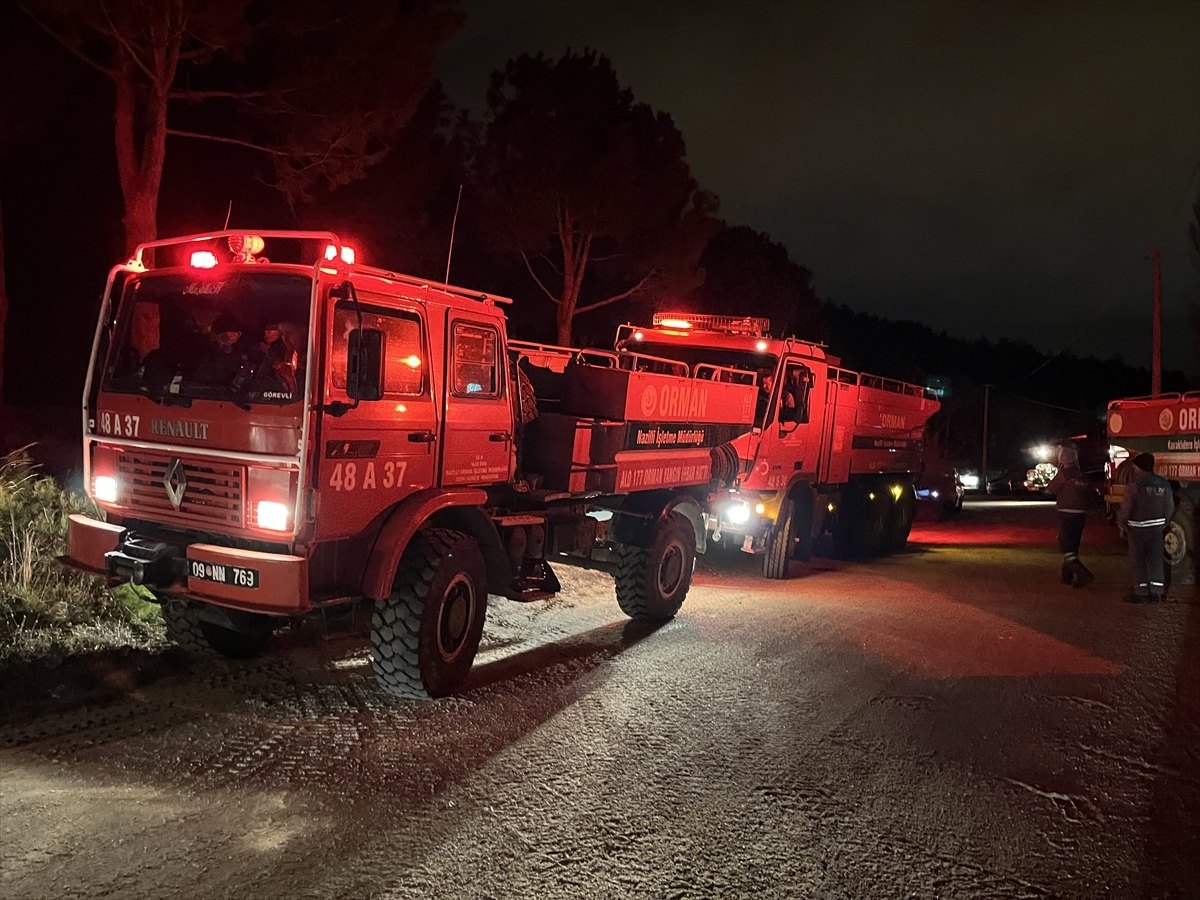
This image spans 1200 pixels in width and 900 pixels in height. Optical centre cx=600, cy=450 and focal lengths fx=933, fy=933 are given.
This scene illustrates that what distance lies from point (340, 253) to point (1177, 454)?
10.8m

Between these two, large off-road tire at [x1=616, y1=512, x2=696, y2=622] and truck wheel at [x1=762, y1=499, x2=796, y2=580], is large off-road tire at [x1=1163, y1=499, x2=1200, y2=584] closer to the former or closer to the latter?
truck wheel at [x1=762, y1=499, x2=796, y2=580]

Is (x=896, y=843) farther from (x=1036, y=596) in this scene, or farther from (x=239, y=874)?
(x=1036, y=596)

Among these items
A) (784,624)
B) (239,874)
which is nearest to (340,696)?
(239,874)

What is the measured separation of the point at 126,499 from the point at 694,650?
14.1 ft

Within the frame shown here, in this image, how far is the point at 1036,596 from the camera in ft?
34.7

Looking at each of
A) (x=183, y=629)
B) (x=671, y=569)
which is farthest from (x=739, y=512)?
(x=183, y=629)

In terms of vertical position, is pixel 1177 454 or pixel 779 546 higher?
pixel 1177 454

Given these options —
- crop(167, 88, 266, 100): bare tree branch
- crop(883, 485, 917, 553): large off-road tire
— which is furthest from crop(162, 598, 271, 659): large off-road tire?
crop(883, 485, 917, 553): large off-road tire

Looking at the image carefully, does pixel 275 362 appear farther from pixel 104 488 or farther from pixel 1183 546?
pixel 1183 546

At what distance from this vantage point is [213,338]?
5.50 meters

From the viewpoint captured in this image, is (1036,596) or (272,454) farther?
(1036,596)

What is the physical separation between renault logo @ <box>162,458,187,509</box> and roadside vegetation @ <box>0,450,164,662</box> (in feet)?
5.07

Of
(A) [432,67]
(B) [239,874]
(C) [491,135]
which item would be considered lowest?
(B) [239,874]

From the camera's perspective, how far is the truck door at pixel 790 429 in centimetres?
1087
